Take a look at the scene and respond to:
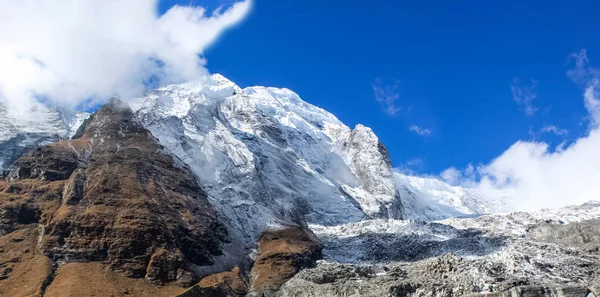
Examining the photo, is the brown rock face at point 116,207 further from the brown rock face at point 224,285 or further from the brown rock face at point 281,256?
the brown rock face at point 281,256

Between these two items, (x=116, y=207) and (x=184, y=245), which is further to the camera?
(x=116, y=207)

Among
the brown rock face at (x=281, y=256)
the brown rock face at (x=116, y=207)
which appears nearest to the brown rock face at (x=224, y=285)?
the brown rock face at (x=281, y=256)

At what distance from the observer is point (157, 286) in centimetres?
14038

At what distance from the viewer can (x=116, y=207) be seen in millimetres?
161250

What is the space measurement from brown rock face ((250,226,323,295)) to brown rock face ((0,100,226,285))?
43.0ft

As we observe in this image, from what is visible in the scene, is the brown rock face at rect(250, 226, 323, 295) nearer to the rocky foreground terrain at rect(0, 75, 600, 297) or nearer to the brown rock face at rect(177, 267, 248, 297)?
the rocky foreground terrain at rect(0, 75, 600, 297)

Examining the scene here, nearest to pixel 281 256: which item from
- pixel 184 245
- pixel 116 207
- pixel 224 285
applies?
pixel 224 285

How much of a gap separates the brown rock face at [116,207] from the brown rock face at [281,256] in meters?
13.1

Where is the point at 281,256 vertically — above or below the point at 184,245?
above

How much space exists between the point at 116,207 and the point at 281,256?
4547 centimetres

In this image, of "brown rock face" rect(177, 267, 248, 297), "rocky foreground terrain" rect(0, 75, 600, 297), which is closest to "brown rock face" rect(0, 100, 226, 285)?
"rocky foreground terrain" rect(0, 75, 600, 297)

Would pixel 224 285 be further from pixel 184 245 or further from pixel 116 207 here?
pixel 116 207

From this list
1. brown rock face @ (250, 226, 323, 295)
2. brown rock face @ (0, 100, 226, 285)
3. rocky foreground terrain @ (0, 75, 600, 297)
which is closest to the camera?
rocky foreground terrain @ (0, 75, 600, 297)

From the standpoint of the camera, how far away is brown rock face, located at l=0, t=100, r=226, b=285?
5787 inches
